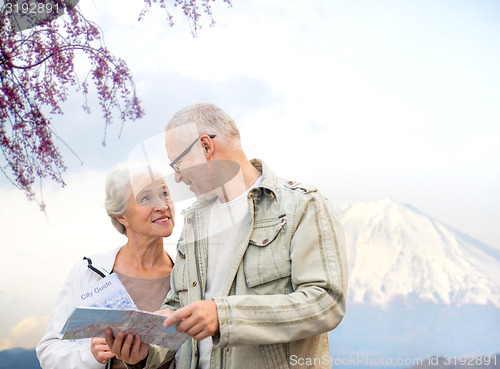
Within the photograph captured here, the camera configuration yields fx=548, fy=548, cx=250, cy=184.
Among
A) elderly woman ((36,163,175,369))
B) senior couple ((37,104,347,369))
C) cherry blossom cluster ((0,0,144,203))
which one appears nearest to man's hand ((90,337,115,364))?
senior couple ((37,104,347,369))

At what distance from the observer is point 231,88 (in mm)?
2756

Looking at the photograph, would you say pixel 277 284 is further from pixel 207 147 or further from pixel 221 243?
pixel 207 147

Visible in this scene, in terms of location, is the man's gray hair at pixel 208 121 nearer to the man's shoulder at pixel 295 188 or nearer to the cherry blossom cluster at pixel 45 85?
the man's shoulder at pixel 295 188

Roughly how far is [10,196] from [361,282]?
1720 millimetres

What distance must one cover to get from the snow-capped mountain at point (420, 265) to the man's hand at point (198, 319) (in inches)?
65.2

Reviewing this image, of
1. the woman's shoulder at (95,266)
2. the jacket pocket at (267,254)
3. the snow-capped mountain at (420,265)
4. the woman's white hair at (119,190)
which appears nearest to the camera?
the jacket pocket at (267,254)

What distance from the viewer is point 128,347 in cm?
121

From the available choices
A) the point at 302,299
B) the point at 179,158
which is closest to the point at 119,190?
the point at 179,158

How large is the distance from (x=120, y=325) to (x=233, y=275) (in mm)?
261

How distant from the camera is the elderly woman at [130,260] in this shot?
5.09 ft

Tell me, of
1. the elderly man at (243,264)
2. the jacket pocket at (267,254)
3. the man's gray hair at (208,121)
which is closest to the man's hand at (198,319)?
the elderly man at (243,264)

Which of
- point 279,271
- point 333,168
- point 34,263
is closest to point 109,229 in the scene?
point 34,263

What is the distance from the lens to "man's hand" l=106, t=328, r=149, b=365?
1.20 metres

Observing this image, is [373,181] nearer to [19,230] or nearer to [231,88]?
[231,88]
